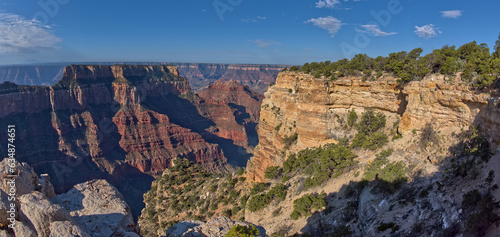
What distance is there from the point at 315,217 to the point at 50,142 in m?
92.3

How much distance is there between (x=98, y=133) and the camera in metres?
91.6

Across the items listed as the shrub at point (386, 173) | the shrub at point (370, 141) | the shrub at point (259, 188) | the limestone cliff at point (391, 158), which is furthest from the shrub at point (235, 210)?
the shrub at point (386, 173)

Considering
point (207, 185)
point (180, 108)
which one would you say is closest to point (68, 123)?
point (180, 108)

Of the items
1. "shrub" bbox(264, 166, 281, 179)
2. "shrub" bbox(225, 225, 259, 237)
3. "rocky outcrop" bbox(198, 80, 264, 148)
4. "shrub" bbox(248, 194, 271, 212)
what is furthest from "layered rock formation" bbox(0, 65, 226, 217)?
"shrub" bbox(225, 225, 259, 237)

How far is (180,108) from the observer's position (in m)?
133

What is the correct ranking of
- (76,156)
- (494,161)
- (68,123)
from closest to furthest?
Result: (494,161), (76,156), (68,123)

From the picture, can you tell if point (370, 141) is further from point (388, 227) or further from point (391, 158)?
point (388, 227)

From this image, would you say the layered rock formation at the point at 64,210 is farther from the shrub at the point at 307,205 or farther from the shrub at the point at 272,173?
the shrub at the point at 272,173

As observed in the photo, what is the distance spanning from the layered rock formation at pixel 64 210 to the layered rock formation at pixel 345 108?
698 inches

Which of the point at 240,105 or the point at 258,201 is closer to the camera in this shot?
the point at 258,201

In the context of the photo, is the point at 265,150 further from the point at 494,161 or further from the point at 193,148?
the point at 193,148

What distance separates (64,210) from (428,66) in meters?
25.0

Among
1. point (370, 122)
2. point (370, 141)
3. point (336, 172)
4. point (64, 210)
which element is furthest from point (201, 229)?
point (370, 122)

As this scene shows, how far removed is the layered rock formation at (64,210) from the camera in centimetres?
657
